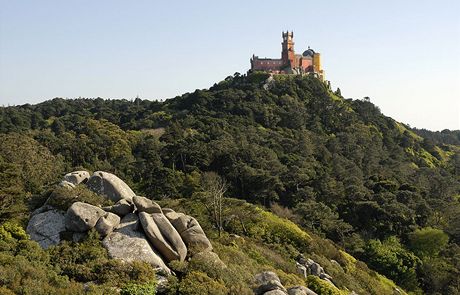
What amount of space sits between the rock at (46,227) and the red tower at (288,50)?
323 feet

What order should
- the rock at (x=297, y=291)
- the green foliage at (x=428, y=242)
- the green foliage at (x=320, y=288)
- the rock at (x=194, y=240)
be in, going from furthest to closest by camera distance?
the green foliage at (x=428, y=242) → the green foliage at (x=320, y=288) → the rock at (x=194, y=240) → the rock at (x=297, y=291)

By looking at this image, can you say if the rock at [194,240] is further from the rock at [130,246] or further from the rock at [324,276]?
the rock at [324,276]

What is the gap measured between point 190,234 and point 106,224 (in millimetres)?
3953

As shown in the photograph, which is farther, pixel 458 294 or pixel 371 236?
pixel 371 236

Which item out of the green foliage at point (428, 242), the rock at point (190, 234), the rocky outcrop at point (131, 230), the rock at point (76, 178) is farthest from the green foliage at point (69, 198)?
the green foliage at point (428, 242)

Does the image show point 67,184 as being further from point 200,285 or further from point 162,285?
point 200,285

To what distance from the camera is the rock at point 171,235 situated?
20.5 m

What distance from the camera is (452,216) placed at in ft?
188

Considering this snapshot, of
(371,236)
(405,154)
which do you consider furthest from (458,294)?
(405,154)

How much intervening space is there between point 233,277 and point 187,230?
381 centimetres

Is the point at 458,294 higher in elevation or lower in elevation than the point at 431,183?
lower

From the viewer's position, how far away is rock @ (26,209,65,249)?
2022cm

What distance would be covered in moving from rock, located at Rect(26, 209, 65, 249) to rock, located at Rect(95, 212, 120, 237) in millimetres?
1783

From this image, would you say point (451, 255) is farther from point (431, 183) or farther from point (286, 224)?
point (431, 183)
